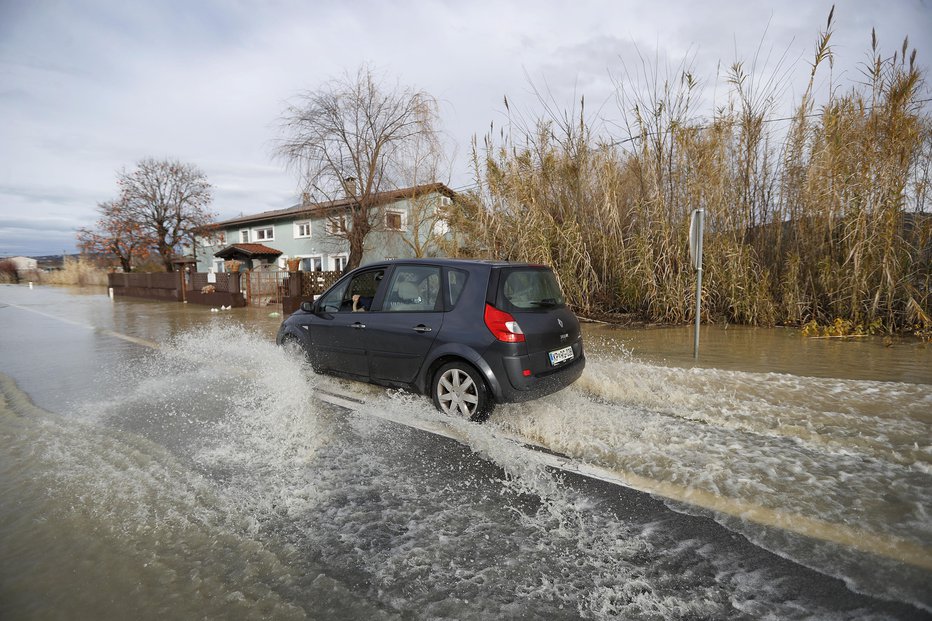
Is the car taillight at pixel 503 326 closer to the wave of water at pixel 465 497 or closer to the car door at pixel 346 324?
A: the wave of water at pixel 465 497

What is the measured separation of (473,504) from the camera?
2.87m

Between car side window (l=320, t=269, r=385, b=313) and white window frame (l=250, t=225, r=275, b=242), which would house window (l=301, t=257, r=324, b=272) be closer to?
white window frame (l=250, t=225, r=275, b=242)

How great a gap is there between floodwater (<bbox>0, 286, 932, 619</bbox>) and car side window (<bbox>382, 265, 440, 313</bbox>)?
0.92m

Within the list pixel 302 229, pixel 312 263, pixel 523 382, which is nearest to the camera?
pixel 523 382

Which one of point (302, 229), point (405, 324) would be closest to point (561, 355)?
point (405, 324)

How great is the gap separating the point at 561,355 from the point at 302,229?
3214 cm

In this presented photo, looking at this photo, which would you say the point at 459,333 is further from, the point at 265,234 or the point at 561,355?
the point at 265,234

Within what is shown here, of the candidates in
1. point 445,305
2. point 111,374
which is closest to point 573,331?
point 445,305

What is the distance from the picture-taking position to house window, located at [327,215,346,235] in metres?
23.1

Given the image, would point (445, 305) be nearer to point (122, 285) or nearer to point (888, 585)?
point (888, 585)

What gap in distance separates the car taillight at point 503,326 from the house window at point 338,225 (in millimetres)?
20181

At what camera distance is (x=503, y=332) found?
13.3ft

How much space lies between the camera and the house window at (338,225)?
2307cm

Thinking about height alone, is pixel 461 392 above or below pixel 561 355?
below
